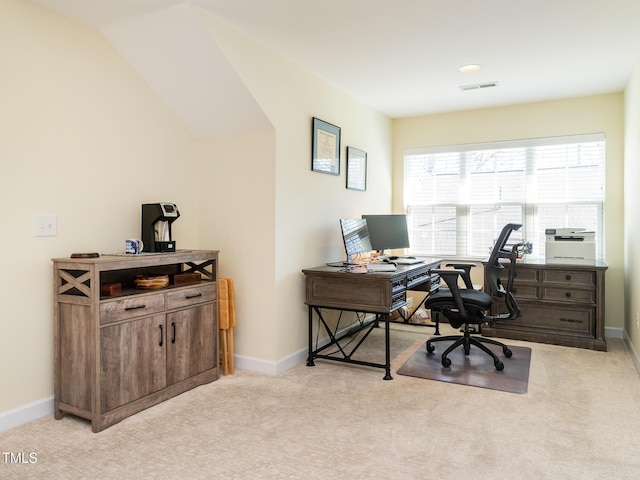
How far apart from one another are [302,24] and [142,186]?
5.15 ft

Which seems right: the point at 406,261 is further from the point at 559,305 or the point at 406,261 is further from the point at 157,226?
the point at 157,226

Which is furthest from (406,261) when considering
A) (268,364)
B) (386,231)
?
(268,364)

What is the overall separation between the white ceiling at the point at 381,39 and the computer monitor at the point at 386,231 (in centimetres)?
128

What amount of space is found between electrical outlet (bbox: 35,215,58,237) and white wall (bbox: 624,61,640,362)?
414 cm

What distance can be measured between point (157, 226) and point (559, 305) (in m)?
3.58

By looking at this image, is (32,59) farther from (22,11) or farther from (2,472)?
(2,472)

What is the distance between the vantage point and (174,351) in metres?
2.87

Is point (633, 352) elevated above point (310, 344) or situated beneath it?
situated beneath

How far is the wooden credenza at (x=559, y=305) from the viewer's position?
3.97 m

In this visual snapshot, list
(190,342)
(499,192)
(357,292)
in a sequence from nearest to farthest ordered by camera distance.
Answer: (190,342)
(357,292)
(499,192)

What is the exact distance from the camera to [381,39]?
10.2 feet

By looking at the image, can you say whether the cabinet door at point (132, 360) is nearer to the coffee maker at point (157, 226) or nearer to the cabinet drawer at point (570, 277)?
the coffee maker at point (157, 226)

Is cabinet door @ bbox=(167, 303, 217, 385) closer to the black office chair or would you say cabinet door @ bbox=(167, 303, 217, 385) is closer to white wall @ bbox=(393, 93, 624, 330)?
the black office chair

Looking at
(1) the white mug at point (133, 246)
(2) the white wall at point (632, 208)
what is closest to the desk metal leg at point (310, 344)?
(1) the white mug at point (133, 246)
